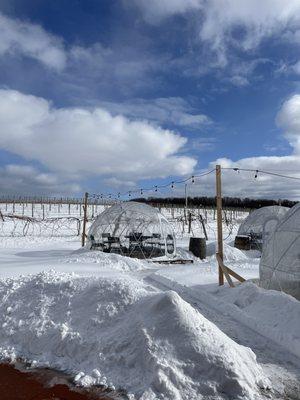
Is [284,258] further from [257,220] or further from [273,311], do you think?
[257,220]

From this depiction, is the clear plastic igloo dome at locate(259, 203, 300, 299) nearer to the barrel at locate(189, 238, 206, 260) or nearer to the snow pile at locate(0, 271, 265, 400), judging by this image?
the snow pile at locate(0, 271, 265, 400)

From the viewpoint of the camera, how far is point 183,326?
5.57m

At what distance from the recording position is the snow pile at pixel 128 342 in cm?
484

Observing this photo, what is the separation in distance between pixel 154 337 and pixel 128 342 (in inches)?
14.4

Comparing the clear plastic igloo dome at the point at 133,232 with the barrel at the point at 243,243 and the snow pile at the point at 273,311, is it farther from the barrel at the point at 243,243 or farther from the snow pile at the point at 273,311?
the snow pile at the point at 273,311

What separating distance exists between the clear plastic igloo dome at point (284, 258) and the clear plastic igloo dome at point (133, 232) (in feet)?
32.4

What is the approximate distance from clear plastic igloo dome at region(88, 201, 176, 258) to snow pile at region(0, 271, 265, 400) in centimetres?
1273

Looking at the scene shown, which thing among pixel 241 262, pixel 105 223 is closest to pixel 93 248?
pixel 105 223

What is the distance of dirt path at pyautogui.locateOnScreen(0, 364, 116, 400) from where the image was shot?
479 centimetres

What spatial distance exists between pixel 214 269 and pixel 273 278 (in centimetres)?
478

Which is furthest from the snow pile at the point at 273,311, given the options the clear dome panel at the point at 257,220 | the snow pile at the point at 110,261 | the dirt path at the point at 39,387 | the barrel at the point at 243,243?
the clear dome panel at the point at 257,220

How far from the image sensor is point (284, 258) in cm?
978

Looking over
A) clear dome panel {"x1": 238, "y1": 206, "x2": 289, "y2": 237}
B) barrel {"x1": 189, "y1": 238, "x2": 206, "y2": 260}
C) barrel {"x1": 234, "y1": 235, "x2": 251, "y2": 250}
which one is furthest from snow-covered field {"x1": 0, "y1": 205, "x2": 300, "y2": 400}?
clear dome panel {"x1": 238, "y1": 206, "x2": 289, "y2": 237}

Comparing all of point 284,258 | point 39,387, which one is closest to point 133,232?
point 284,258
